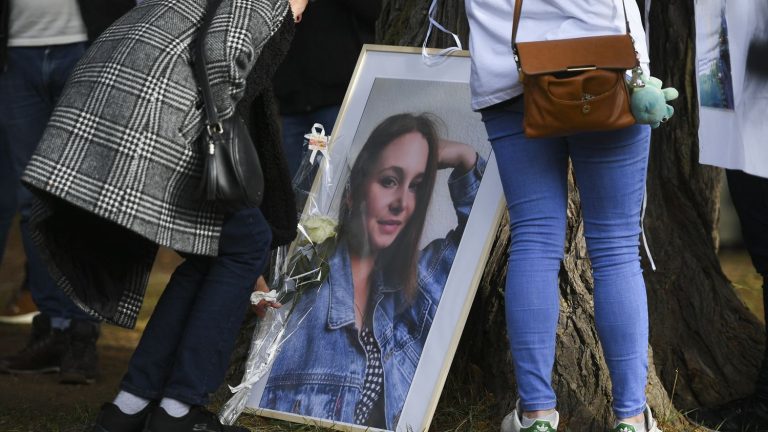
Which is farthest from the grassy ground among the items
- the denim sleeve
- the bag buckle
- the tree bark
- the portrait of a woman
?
the bag buckle

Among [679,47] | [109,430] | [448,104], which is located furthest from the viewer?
[679,47]

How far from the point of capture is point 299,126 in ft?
14.5

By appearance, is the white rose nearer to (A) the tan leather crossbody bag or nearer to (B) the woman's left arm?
(B) the woman's left arm

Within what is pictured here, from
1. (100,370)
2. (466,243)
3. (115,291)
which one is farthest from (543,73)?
(100,370)

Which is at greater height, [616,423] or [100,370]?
[616,423]

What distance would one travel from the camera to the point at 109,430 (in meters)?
2.92

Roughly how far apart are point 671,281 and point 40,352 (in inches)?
100

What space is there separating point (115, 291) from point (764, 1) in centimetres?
203

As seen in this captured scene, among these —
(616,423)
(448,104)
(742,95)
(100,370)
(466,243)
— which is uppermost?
(742,95)

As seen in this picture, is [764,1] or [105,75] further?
[764,1]

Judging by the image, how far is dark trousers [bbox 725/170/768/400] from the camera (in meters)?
3.35

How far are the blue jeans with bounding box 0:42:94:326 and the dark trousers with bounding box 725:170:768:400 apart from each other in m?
2.56

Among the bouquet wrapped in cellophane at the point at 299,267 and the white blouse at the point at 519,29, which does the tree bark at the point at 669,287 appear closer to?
the bouquet wrapped in cellophane at the point at 299,267

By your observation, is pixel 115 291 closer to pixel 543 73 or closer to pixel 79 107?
pixel 79 107
